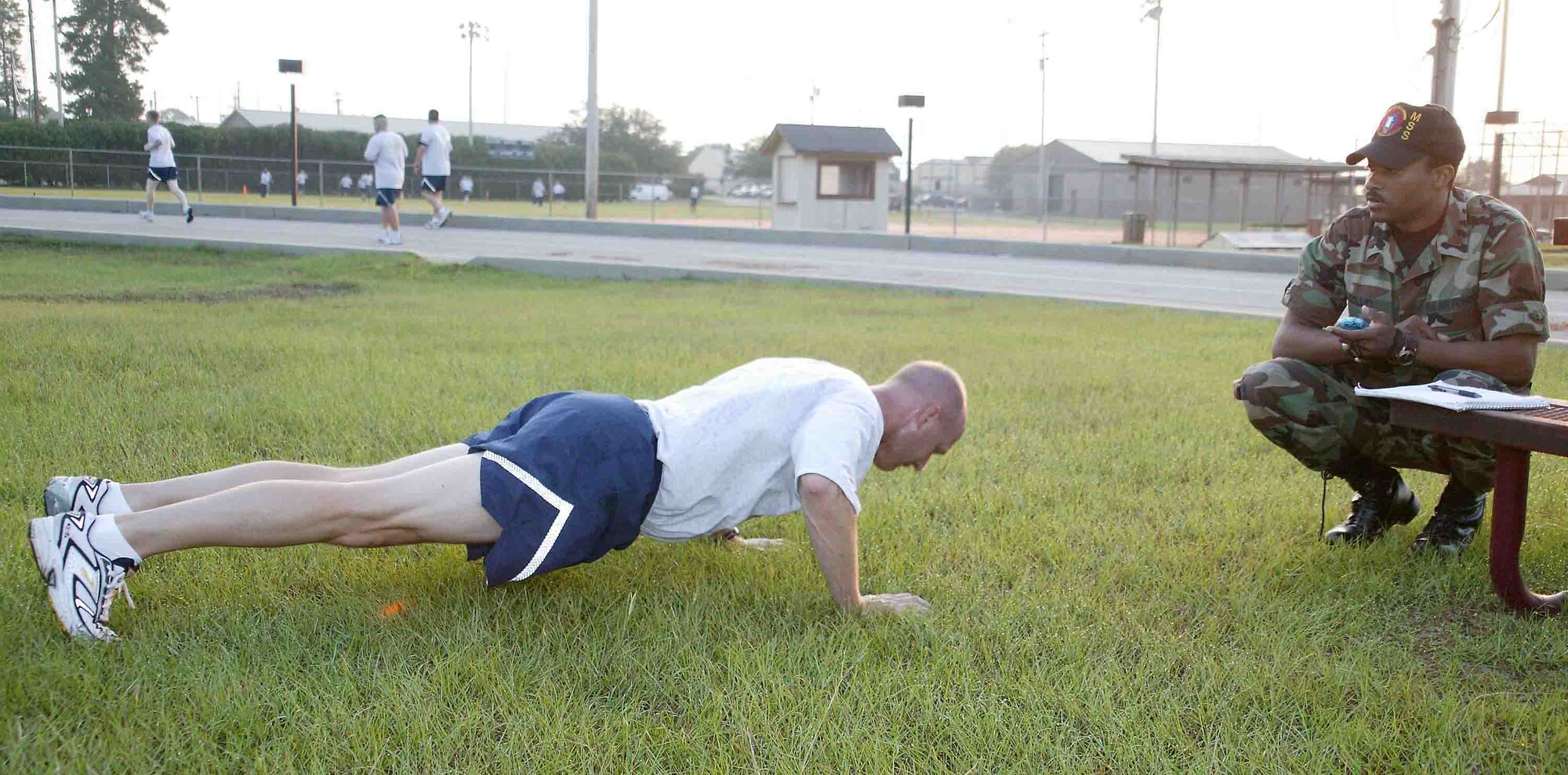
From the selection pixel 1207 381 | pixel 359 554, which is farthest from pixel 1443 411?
pixel 1207 381

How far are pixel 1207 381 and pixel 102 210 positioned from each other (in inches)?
959

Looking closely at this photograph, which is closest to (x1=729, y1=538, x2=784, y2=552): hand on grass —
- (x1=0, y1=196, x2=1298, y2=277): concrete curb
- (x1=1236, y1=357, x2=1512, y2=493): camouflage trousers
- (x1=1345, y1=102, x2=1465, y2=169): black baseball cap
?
(x1=1236, y1=357, x2=1512, y2=493): camouflage trousers

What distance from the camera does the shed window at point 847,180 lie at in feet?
96.5

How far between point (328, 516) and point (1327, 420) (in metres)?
3.11

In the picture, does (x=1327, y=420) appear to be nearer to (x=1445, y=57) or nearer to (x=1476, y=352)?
(x=1476, y=352)

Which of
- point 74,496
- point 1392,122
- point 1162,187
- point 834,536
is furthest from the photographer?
point 1162,187

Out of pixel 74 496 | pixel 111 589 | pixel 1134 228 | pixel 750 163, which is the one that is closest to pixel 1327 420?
pixel 111 589

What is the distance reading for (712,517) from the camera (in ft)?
10.6

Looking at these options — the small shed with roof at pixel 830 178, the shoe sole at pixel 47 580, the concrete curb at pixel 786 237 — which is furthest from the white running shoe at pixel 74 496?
the small shed with roof at pixel 830 178

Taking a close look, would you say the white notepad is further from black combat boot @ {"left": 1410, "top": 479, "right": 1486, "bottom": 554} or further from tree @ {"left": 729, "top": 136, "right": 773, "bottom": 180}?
tree @ {"left": 729, "top": 136, "right": 773, "bottom": 180}

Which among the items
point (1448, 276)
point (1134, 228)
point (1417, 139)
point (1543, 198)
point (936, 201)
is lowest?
point (1448, 276)

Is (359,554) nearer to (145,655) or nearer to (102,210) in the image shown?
(145,655)

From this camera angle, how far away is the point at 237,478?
323 centimetres

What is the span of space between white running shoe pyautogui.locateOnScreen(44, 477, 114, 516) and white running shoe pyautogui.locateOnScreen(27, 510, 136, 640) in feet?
0.72
